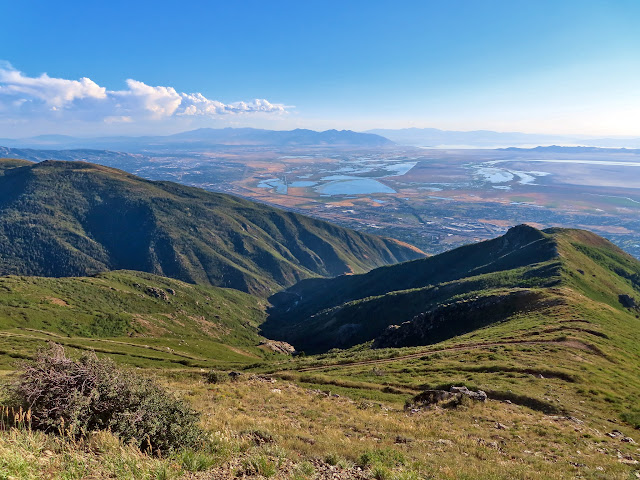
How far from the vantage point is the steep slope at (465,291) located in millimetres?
51875

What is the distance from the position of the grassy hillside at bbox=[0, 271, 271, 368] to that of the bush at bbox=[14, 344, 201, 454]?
37.0 meters

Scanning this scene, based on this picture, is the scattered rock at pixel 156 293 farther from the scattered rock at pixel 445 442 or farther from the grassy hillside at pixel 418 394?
the scattered rock at pixel 445 442

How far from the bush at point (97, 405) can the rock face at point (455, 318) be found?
47844 mm

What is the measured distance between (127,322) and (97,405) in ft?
246

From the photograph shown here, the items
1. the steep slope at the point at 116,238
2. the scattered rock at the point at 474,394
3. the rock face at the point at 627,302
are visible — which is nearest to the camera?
the scattered rock at the point at 474,394

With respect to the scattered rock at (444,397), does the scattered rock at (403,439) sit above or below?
above

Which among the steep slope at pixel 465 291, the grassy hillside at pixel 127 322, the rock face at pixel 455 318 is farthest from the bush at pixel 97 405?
the rock face at pixel 455 318

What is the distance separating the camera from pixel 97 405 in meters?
9.31

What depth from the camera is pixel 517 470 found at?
11.8 m

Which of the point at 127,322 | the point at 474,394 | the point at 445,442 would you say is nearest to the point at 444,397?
the point at 474,394

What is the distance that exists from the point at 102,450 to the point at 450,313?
2100 inches

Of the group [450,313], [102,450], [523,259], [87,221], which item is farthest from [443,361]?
[87,221]

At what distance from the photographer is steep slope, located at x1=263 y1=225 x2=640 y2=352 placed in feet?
170

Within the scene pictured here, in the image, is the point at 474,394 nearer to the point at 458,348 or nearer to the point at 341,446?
the point at 341,446
